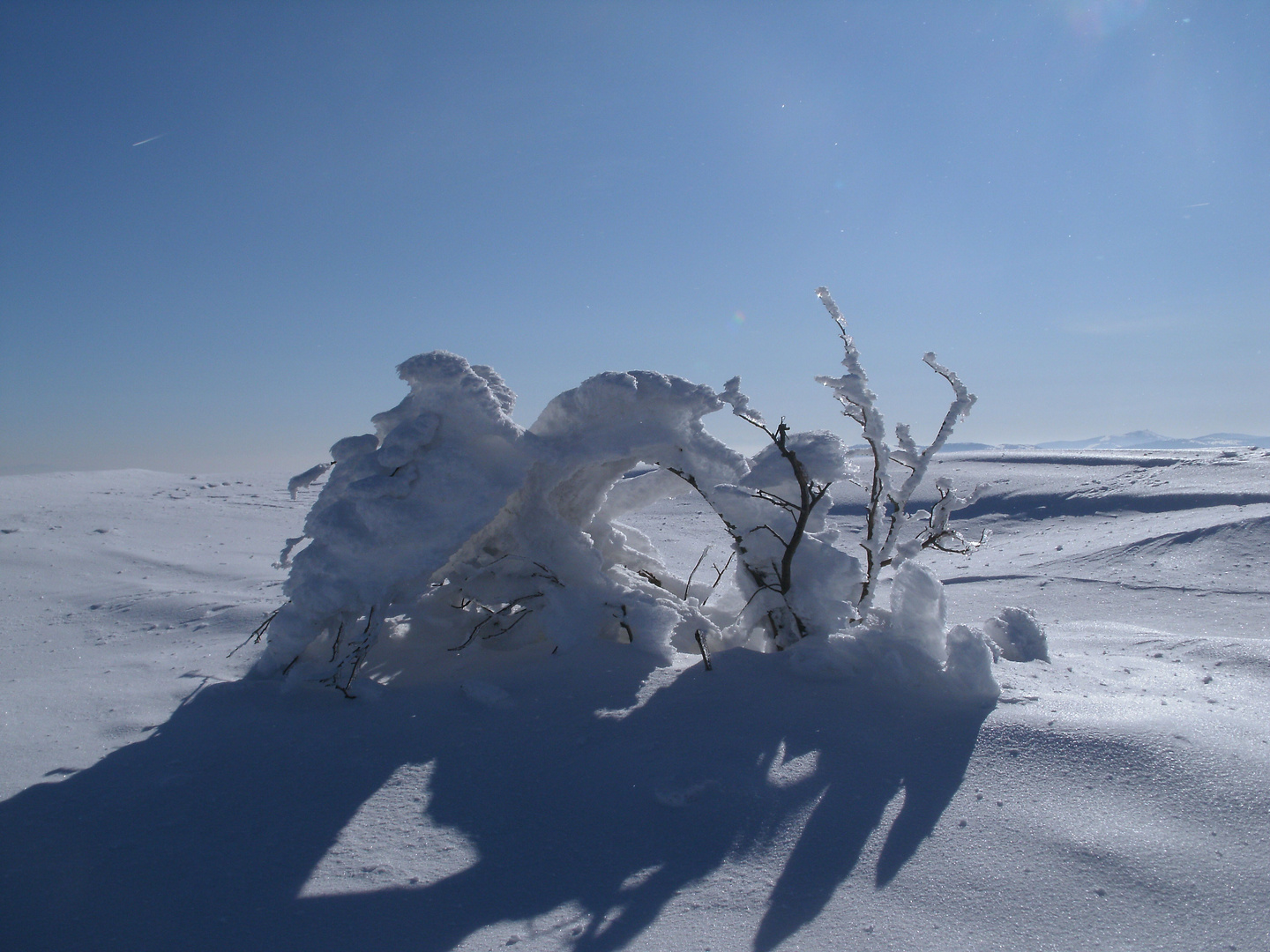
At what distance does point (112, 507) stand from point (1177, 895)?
15.0 meters

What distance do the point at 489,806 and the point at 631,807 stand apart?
583 millimetres

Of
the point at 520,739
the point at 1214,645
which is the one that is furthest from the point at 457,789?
the point at 1214,645

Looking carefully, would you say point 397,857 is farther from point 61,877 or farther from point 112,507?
point 112,507

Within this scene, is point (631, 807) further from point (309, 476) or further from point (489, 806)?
point (309, 476)

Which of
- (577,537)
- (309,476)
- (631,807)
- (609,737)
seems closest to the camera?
(631,807)

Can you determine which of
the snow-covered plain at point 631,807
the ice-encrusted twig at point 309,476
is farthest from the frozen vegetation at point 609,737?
the ice-encrusted twig at point 309,476

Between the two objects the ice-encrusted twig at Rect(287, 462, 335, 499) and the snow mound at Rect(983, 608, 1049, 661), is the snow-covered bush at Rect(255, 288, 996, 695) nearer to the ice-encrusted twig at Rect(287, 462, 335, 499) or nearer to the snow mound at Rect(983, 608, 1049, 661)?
the ice-encrusted twig at Rect(287, 462, 335, 499)

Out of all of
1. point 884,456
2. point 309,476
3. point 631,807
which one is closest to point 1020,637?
point 884,456

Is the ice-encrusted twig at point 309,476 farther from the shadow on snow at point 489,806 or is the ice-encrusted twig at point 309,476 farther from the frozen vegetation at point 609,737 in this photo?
the shadow on snow at point 489,806

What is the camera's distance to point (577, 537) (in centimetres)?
446

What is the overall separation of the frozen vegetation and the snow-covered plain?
0.04 ft

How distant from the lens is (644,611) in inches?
159

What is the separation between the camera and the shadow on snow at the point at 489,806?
217 cm

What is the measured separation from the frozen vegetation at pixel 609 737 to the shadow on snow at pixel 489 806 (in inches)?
0.6
